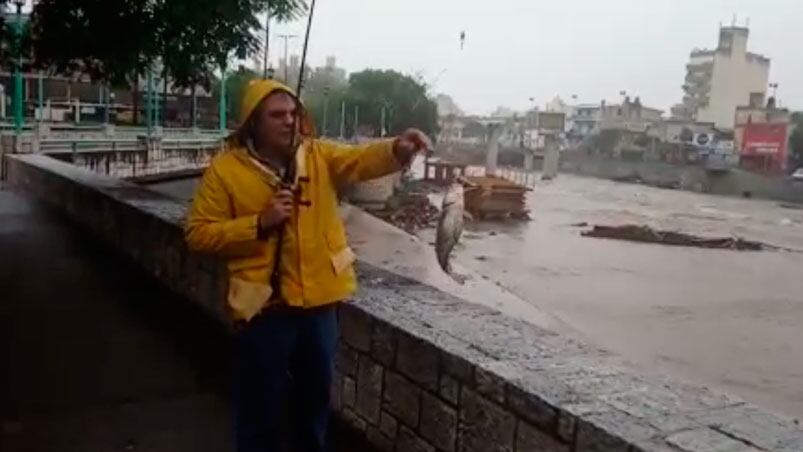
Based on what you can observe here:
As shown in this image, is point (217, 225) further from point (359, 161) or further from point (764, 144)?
point (764, 144)

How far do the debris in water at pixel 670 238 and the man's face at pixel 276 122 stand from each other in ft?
103

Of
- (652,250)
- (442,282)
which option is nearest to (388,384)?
(442,282)

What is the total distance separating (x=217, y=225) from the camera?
2.50m

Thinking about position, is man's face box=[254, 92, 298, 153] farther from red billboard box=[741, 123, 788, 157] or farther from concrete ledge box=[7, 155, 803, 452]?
red billboard box=[741, 123, 788, 157]

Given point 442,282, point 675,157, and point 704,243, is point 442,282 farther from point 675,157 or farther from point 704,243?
point 675,157

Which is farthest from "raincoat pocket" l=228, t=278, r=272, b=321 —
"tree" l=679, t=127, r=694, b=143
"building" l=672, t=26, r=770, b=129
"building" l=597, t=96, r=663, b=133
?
"building" l=672, t=26, r=770, b=129

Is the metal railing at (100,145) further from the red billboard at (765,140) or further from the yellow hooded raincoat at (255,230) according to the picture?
the red billboard at (765,140)

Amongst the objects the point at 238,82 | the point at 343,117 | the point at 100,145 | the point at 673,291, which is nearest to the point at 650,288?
the point at 673,291

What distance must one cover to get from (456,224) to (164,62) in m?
8.00

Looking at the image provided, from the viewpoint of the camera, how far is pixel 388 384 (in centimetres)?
330

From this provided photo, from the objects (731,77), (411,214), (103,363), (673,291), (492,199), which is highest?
(731,77)

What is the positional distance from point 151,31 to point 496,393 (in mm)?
6364

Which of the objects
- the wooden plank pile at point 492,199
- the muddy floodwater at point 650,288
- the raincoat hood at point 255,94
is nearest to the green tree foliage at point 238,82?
Answer: the raincoat hood at point 255,94

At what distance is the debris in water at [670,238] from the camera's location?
32031 mm
